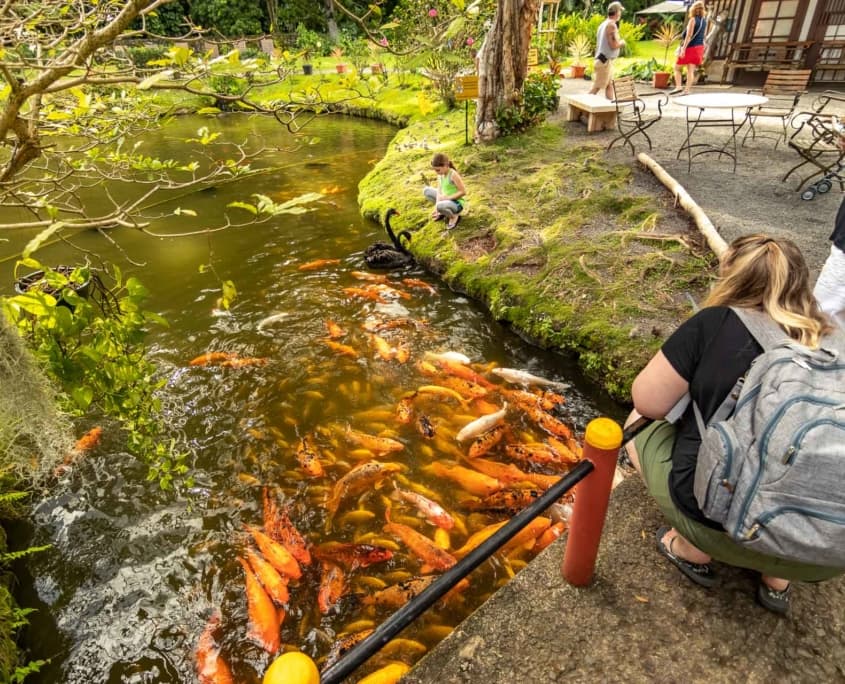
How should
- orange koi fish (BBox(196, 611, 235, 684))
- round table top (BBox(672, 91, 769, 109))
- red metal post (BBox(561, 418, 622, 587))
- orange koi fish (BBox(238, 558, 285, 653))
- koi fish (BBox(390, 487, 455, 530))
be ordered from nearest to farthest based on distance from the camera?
red metal post (BBox(561, 418, 622, 587)) → orange koi fish (BBox(196, 611, 235, 684)) → orange koi fish (BBox(238, 558, 285, 653)) → koi fish (BBox(390, 487, 455, 530)) → round table top (BBox(672, 91, 769, 109))

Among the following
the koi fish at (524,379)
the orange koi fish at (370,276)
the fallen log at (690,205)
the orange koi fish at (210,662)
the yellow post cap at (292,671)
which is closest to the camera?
the yellow post cap at (292,671)

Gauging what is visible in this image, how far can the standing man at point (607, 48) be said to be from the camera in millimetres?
11586

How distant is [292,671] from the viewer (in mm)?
1412

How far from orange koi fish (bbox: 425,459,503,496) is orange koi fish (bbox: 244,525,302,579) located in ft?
4.95

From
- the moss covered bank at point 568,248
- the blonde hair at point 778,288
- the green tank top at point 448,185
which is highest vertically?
the blonde hair at point 778,288

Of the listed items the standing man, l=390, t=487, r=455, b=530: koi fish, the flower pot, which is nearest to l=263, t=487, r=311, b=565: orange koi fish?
l=390, t=487, r=455, b=530: koi fish

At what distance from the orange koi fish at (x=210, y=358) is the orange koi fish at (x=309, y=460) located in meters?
2.11

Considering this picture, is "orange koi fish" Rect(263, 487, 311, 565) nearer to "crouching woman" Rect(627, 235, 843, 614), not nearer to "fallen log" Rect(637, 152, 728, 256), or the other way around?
"crouching woman" Rect(627, 235, 843, 614)

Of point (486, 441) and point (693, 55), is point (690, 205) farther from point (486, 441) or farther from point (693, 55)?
point (693, 55)

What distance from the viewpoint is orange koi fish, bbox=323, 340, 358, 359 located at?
654 cm

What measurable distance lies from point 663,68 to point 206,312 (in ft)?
→ 60.1

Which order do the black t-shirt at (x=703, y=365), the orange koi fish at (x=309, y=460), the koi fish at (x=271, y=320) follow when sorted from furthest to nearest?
the koi fish at (x=271, y=320), the orange koi fish at (x=309, y=460), the black t-shirt at (x=703, y=365)

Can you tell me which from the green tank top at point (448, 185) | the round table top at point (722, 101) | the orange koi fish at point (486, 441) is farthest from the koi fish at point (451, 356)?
the round table top at point (722, 101)

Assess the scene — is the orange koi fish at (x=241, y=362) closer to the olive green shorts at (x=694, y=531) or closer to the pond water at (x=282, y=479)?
the pond water at (x=282, y=479)
